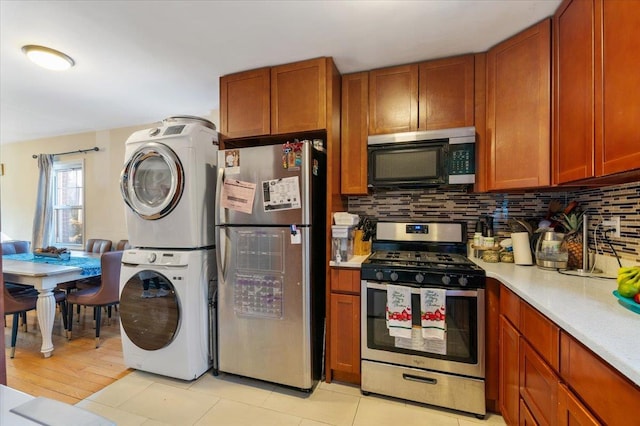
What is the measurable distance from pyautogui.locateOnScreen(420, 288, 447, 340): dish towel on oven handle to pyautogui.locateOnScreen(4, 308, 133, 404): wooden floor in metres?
2.28

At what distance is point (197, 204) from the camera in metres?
2.07

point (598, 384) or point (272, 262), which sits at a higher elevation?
point (272, 262)

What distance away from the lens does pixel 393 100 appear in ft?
7.12

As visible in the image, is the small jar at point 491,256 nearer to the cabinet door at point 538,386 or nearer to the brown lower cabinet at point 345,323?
the cabinet door at point 538,386

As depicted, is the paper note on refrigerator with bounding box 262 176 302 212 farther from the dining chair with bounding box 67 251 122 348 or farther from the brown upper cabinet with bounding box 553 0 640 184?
the dining chair with bounding box 67 251 122 348

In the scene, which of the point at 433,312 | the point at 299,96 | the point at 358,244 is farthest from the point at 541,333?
the point at 299,96

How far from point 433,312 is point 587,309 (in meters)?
0.76

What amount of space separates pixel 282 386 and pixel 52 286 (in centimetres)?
219

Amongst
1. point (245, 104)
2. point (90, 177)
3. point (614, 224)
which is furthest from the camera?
point (90, 177)

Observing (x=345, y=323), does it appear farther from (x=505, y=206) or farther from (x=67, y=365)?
(x=67, y=365)

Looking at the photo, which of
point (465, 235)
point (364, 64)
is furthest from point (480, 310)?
point (364, 64)

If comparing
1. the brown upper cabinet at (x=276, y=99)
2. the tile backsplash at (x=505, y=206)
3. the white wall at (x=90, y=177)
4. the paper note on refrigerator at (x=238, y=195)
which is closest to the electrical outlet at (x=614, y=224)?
the tile backsplash at (x=505, y=206)

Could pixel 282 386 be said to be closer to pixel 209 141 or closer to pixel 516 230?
pixel 209 141

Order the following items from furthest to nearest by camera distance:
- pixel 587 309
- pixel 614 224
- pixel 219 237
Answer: pixel 219 237 → pixel 614 224 → pixel 587 309
